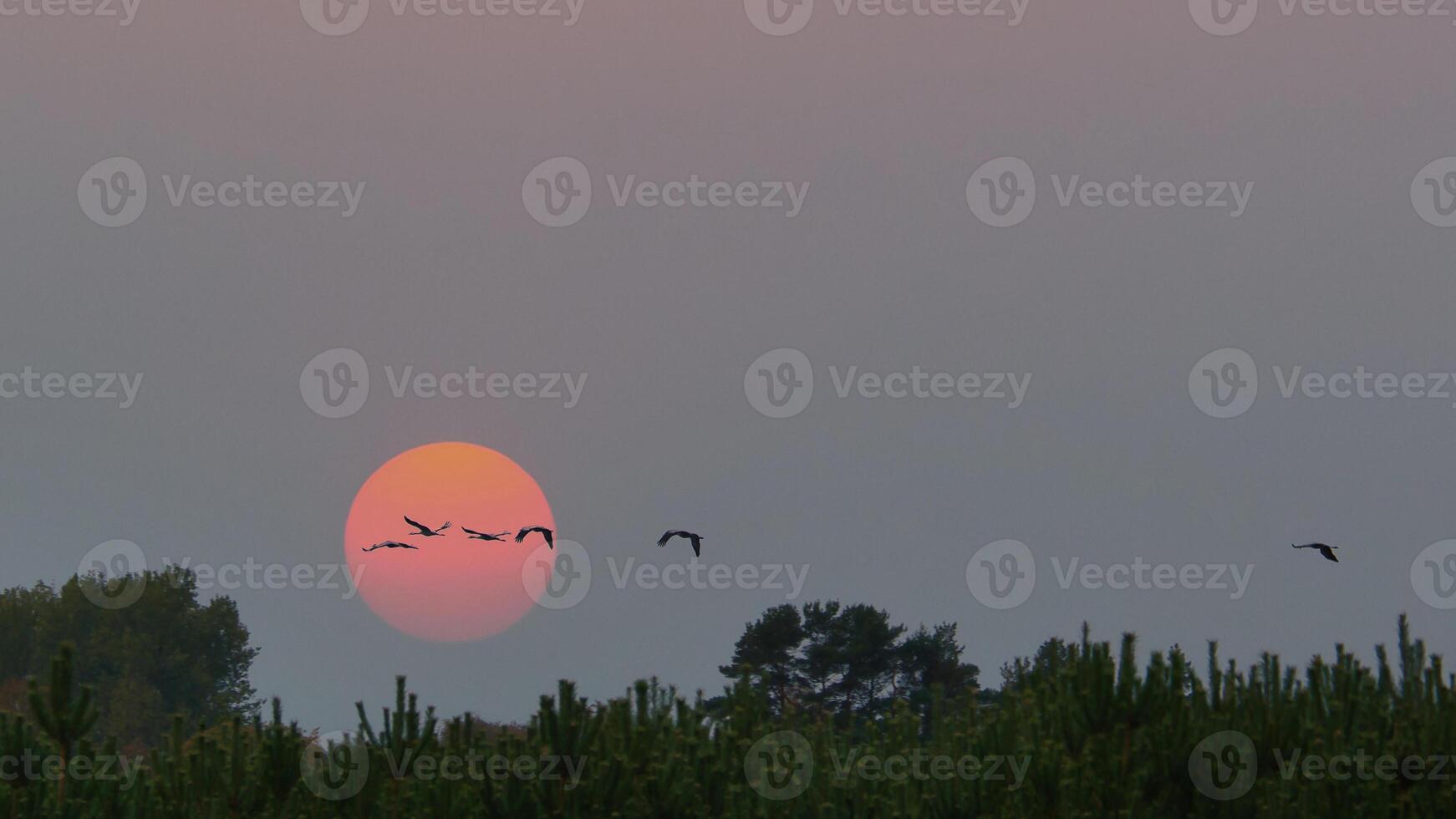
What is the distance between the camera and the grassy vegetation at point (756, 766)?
13.0 metres

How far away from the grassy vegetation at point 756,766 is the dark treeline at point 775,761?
0.02m

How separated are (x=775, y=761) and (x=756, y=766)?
0.58 ft

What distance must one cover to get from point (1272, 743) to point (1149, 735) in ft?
4.24

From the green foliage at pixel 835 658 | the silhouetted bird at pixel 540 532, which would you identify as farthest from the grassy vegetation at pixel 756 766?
the green foliage at pixel 835 658

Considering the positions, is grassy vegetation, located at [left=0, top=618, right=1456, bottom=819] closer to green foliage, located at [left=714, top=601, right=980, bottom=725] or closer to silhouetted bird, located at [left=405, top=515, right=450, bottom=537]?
silhouetted bird, located at [left=405, top=515, right=450, bottom=537]

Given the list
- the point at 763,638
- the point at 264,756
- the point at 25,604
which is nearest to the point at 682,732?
the point at 264,756

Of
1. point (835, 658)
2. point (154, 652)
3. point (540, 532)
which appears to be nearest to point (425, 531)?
point (540, 532)

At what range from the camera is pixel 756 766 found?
14.2 metres

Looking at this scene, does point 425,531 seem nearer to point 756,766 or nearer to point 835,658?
point 756,766

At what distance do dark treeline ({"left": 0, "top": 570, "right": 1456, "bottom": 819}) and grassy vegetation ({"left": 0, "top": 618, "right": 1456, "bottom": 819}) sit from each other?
0.06 ft

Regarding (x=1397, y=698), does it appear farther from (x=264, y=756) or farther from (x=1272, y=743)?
(x=264, y=756)

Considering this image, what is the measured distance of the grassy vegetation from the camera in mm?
12969

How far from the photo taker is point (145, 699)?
85500 mm

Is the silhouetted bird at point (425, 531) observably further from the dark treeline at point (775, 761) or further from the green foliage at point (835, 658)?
the green foliage at point (835, 658)
